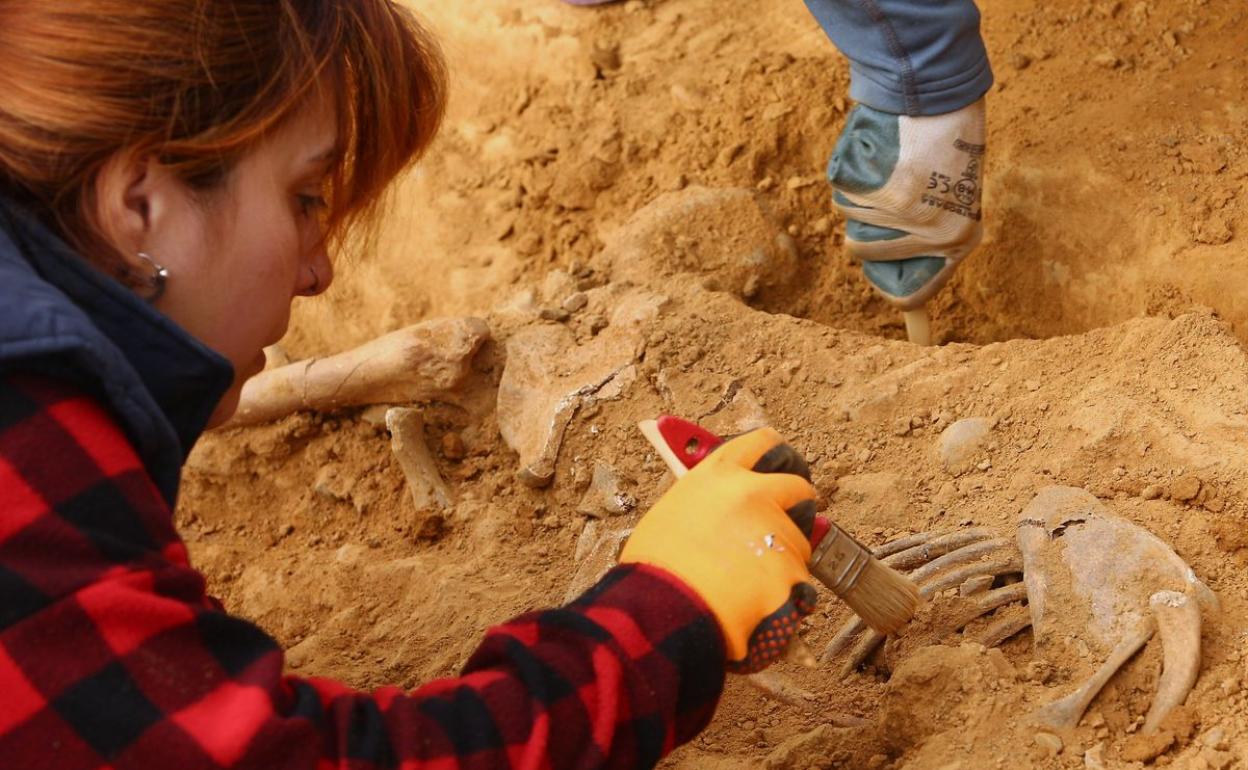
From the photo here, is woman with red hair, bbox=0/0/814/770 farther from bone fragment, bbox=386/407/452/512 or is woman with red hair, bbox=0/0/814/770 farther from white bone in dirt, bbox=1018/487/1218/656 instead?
bone fragment, bbox=386/407/452/512

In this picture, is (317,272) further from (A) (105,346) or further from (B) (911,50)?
(B) (911,50)

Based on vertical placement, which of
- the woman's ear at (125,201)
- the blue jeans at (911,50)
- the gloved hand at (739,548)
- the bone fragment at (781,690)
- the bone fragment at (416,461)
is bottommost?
the bone fragment at (781,690)

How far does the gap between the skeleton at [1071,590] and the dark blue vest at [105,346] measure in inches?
39.9

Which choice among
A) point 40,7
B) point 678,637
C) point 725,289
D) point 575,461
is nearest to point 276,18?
point 40,7

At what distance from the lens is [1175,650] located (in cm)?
153

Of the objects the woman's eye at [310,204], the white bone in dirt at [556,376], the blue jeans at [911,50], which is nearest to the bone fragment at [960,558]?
the white bone in dirt at [556,376]

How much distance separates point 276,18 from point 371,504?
1432 millimetres

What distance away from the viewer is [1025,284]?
2854mm

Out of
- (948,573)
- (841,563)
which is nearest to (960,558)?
(948,573)

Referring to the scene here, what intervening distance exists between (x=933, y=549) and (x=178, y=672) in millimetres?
1176

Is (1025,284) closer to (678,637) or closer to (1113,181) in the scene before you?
(1113,181)

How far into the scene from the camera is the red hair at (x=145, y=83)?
3.91 ft

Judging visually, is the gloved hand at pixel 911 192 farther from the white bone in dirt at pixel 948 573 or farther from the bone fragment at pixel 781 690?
the bone fragment at pixel 781 690

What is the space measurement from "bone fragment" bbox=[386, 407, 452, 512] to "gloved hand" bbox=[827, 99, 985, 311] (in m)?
0.97
